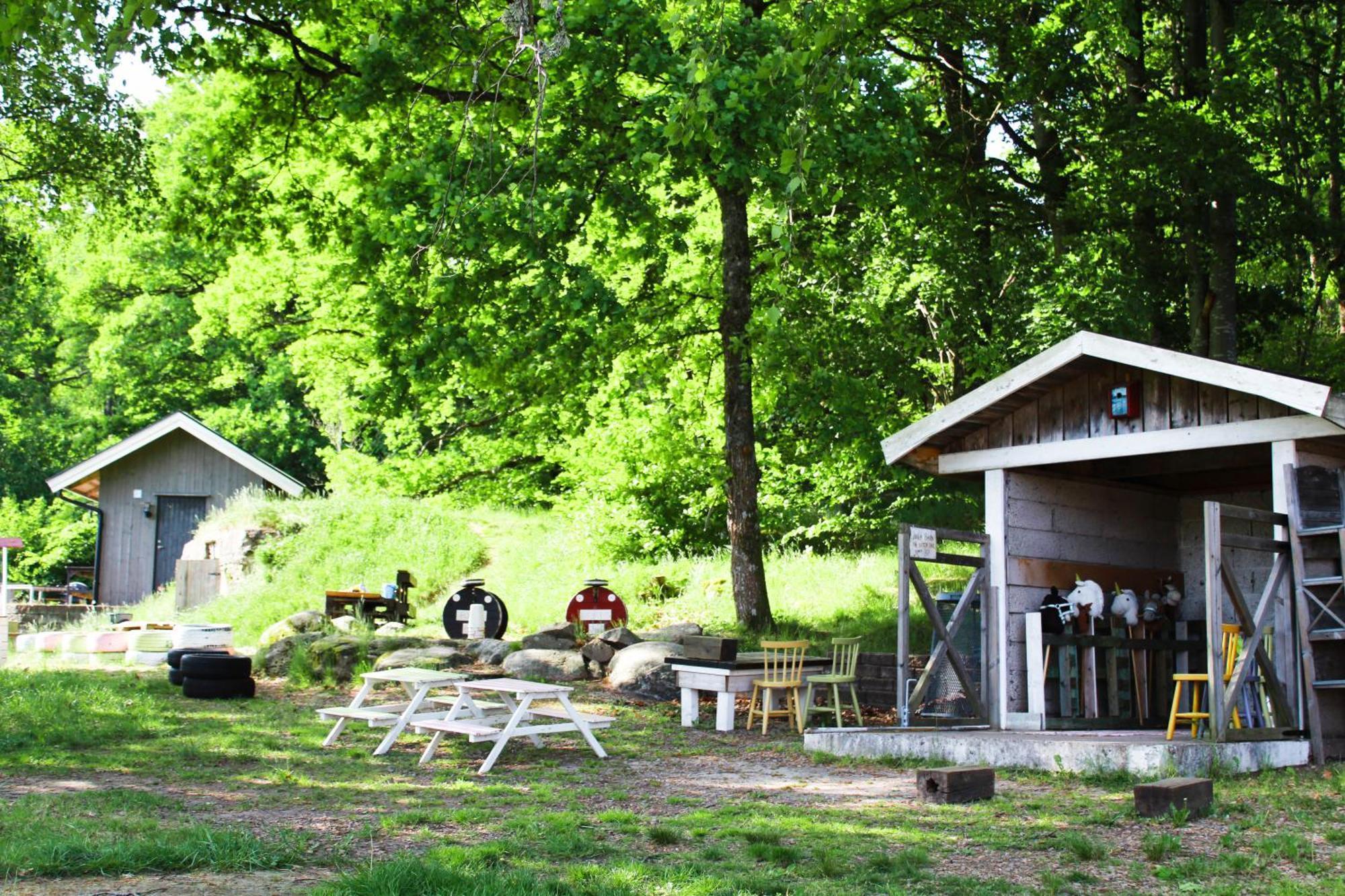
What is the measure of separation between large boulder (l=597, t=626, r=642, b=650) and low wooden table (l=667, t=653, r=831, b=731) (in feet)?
7.37

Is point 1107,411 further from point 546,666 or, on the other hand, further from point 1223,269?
point 546,666

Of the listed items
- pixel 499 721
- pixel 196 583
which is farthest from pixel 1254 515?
pixel 196 583

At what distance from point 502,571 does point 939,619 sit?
11.9m

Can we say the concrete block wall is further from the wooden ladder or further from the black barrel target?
the black barrel target

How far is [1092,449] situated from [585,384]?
6652mm

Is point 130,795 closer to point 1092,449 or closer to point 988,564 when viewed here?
point 988,564

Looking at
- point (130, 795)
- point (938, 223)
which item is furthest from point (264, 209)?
point (130, 795)

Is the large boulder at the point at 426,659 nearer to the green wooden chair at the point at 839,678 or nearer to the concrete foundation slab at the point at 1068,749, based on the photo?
the green wooden chair at the point at 839,678

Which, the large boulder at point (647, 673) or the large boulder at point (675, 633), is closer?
the large boulder at point (647, 673)

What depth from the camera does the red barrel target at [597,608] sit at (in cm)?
1544

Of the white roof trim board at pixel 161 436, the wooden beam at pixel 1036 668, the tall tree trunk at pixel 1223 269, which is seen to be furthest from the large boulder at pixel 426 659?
the white roof trim board at pixel 161 436

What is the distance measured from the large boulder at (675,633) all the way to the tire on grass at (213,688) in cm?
457

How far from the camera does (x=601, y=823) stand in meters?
6.93

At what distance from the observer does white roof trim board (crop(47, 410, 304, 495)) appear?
2705 cm
